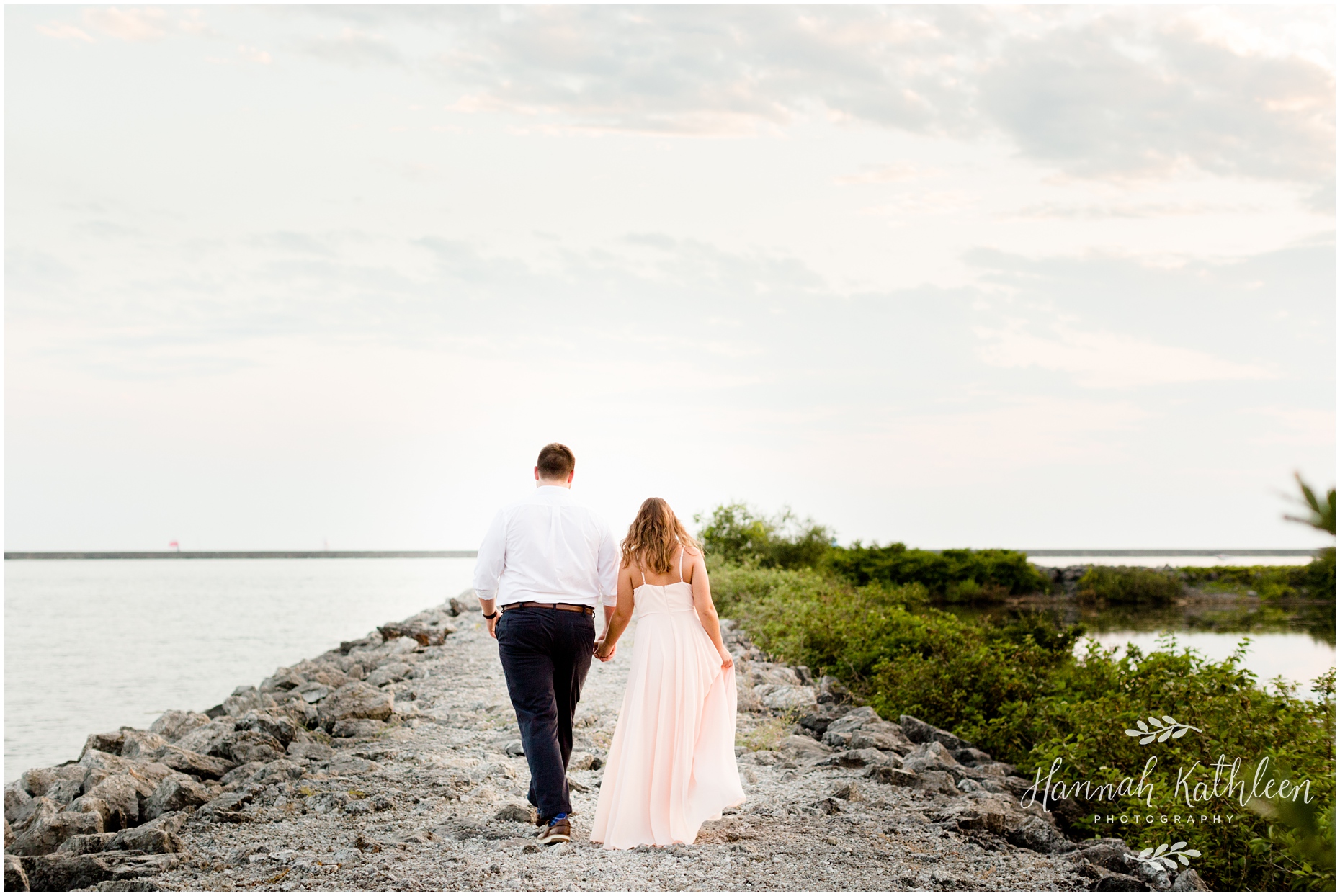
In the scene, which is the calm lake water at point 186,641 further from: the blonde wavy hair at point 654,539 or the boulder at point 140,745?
the blonde wavy hair at point 654,539

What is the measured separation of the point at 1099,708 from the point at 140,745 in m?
7.86

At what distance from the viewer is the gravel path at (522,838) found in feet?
16.0

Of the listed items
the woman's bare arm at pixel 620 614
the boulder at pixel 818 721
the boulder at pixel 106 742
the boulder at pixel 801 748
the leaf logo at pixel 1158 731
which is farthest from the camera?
the boulder at pixel 106 742

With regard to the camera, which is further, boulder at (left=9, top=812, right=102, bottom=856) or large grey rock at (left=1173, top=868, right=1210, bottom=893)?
boulder at (left=9, top=812, right=102, bottom=856)

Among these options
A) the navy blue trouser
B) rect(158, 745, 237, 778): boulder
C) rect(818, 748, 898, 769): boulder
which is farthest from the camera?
rect(158, 745, 237, 778): boulder

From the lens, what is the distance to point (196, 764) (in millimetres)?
7477

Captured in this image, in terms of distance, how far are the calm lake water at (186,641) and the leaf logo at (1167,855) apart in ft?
17.7

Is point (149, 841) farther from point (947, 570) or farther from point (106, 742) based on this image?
point (947, 570)

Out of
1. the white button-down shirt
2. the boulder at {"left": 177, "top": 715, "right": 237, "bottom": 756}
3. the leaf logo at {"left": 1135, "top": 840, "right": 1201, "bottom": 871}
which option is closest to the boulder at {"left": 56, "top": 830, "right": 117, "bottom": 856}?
the boulder at {"left": 177, "top": 715, "right": 237, "bottom": 756}

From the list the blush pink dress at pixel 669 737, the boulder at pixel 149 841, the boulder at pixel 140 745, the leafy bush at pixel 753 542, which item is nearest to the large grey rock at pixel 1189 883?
the blush pink dress at pixel 669 737

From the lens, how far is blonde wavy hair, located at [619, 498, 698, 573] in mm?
5543

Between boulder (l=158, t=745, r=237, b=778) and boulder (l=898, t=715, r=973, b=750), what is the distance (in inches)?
214

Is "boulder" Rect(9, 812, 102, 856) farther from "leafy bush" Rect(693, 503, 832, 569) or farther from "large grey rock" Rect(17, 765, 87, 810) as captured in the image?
"leafy bush" Rect(693, 503, 832, 569)

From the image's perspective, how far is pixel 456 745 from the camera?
26.4 ft
